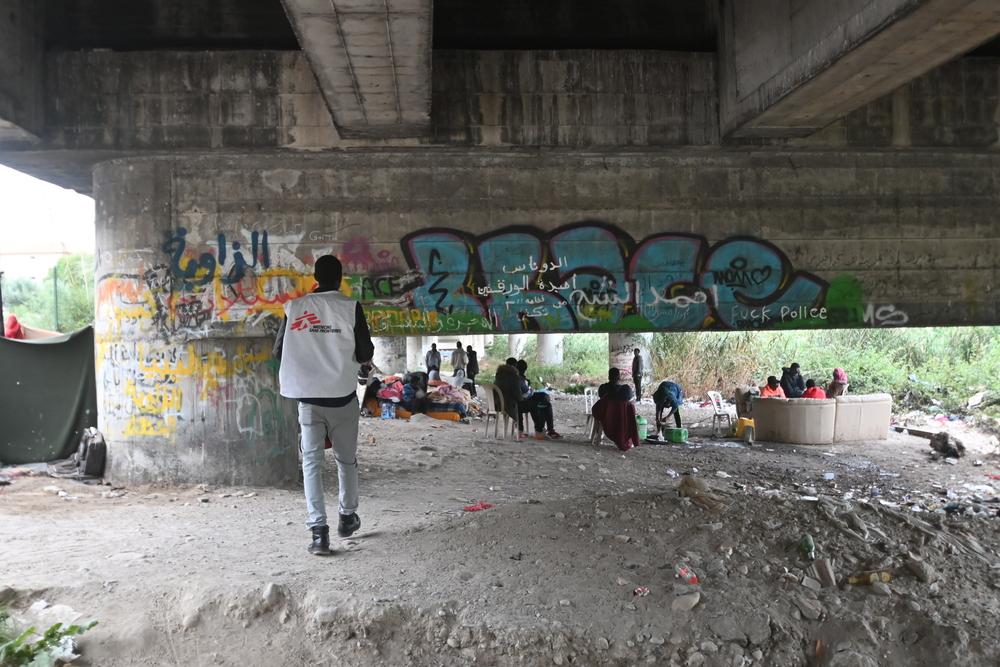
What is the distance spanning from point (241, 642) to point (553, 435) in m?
9.21

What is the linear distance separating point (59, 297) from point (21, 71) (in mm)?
31423

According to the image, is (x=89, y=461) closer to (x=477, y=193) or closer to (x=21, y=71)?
(x=21, y=71)

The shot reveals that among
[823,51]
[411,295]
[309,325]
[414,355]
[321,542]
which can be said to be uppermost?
[823,51]

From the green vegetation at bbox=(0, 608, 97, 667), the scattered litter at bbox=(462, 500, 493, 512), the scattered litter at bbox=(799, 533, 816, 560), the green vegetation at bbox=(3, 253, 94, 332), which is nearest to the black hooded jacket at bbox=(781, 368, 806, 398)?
the scattered litter at bbox=(462, 500, 493, 512)

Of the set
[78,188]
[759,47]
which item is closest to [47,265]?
[78,188]

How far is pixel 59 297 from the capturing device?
111 feet

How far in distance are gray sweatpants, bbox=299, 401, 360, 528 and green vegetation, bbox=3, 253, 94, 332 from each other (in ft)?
91.2

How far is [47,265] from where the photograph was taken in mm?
46906

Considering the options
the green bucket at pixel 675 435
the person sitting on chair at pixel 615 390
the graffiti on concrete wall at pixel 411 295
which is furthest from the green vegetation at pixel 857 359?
the graffiti on concrete wall at pixel 411 295

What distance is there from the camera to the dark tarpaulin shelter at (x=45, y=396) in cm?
829

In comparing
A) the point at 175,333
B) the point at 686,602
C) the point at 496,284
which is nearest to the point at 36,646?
the point at 686,602

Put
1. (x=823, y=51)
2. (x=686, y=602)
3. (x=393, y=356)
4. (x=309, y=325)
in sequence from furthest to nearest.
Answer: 1. (x=393, y=356)
2. (x=823, y=51)
3. (x=309, y=325)
4. (x=686, y=602)

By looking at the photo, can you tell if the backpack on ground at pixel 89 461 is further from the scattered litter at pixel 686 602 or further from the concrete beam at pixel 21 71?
the scattered litter at pixel 686 602

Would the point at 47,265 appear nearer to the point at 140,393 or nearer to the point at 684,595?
the point at 140,393
